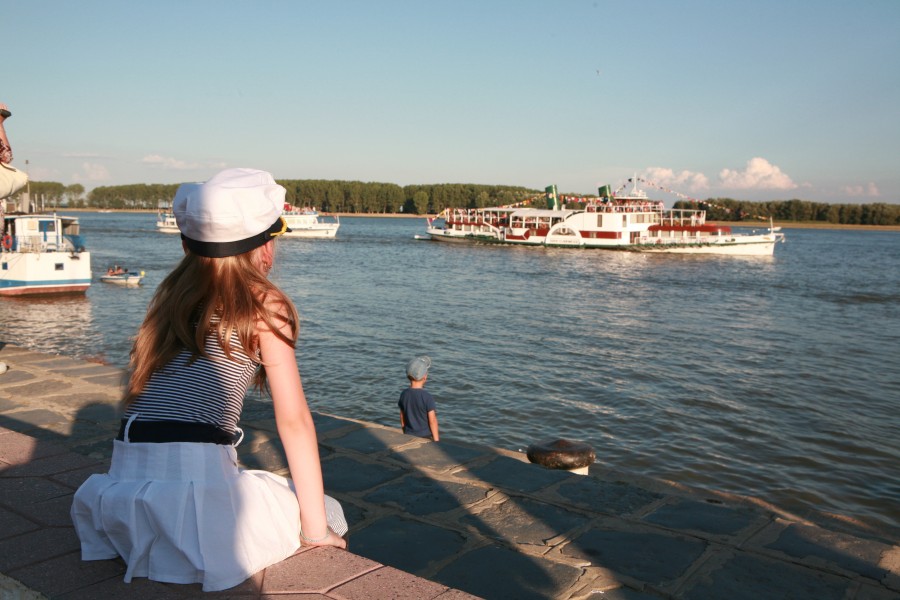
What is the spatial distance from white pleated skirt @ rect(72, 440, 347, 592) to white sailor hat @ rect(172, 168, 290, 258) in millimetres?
580

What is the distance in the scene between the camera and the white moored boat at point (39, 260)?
22859mm

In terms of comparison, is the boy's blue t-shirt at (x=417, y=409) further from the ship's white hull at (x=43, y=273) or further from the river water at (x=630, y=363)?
the ship's white hull at (x=43, y=273)

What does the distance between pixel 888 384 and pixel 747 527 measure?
12182 millimetres

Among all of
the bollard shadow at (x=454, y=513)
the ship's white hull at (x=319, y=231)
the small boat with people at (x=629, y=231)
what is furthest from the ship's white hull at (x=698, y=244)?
the bollard shadow at (x=454, y=513)

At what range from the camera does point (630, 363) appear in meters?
14.9

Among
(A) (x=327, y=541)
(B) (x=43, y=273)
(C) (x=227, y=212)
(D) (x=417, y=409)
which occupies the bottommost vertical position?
(B) (x=43, y=273)

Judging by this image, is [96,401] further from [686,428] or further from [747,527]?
[686,428]

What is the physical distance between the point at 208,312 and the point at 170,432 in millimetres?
363

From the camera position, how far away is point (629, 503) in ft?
12.7

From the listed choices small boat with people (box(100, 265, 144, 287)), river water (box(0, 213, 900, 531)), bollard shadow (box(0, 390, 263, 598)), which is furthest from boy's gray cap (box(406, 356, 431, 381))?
small boat with people (box(100, 265, 144, 287))

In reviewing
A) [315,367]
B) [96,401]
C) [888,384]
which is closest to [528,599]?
[96,401]

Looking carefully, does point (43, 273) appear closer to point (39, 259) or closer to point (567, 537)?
point (39, 259)

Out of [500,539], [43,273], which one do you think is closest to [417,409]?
[500,539]

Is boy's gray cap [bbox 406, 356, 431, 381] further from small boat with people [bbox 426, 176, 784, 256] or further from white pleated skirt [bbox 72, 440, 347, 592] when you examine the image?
small boat with people [bbox 426, 176, 784, 256]
